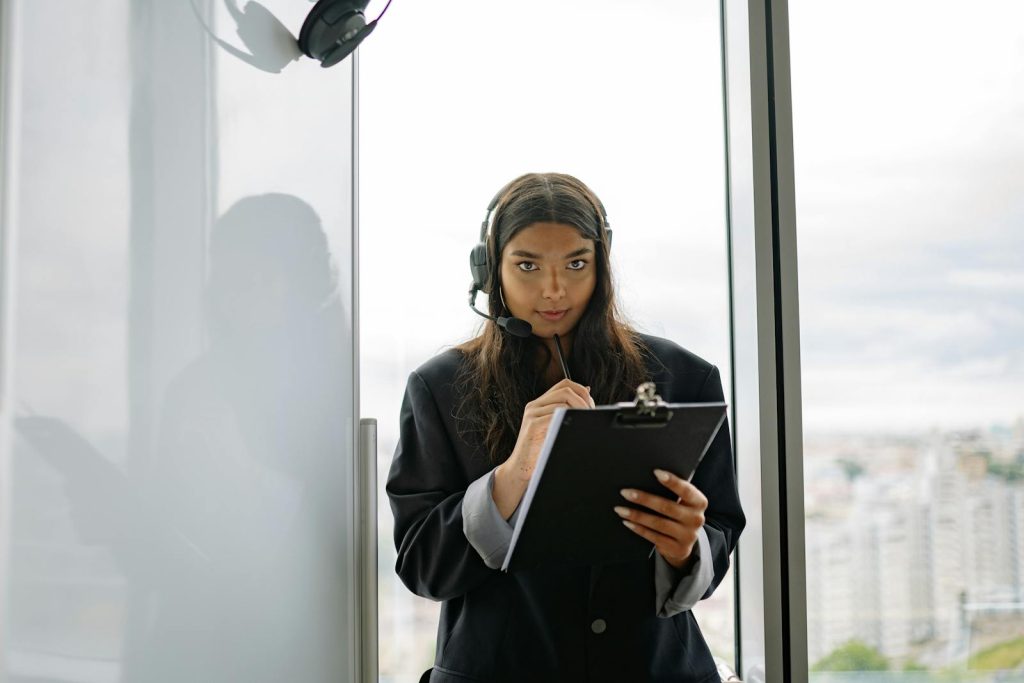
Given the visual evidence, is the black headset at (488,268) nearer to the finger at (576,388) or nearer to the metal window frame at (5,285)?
the finger at (576,388)

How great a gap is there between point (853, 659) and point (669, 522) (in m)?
0.62

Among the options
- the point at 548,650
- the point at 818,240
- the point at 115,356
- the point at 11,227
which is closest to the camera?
the point at 11,227

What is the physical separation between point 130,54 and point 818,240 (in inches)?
43.9

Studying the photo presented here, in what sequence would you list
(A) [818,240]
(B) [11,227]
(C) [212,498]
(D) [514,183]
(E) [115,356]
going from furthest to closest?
(A) [818,240], (D) [514,183], (C) [212,498], (E) [115,356], (B) [11,227]

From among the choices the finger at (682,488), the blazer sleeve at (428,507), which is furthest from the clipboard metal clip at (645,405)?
the blazer sleeve at (428,507)

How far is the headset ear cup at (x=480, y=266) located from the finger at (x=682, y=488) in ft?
1.42

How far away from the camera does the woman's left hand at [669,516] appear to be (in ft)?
3.28

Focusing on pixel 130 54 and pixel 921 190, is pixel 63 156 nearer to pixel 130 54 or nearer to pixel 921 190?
pixel 130 54

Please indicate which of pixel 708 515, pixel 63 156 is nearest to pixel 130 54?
pixel 63 156

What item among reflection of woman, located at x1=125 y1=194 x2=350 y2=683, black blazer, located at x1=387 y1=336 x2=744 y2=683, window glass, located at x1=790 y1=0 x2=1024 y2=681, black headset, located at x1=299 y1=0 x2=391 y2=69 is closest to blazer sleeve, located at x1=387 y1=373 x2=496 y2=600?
black blazer, located at x1=387 y1=336 x2=744 y2=683

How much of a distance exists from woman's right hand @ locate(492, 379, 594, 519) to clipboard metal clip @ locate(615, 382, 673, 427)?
0.22 metres

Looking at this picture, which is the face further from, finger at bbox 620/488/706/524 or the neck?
finger at bbox 620/488/706/524

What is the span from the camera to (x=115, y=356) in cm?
70

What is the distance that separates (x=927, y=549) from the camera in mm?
1432
